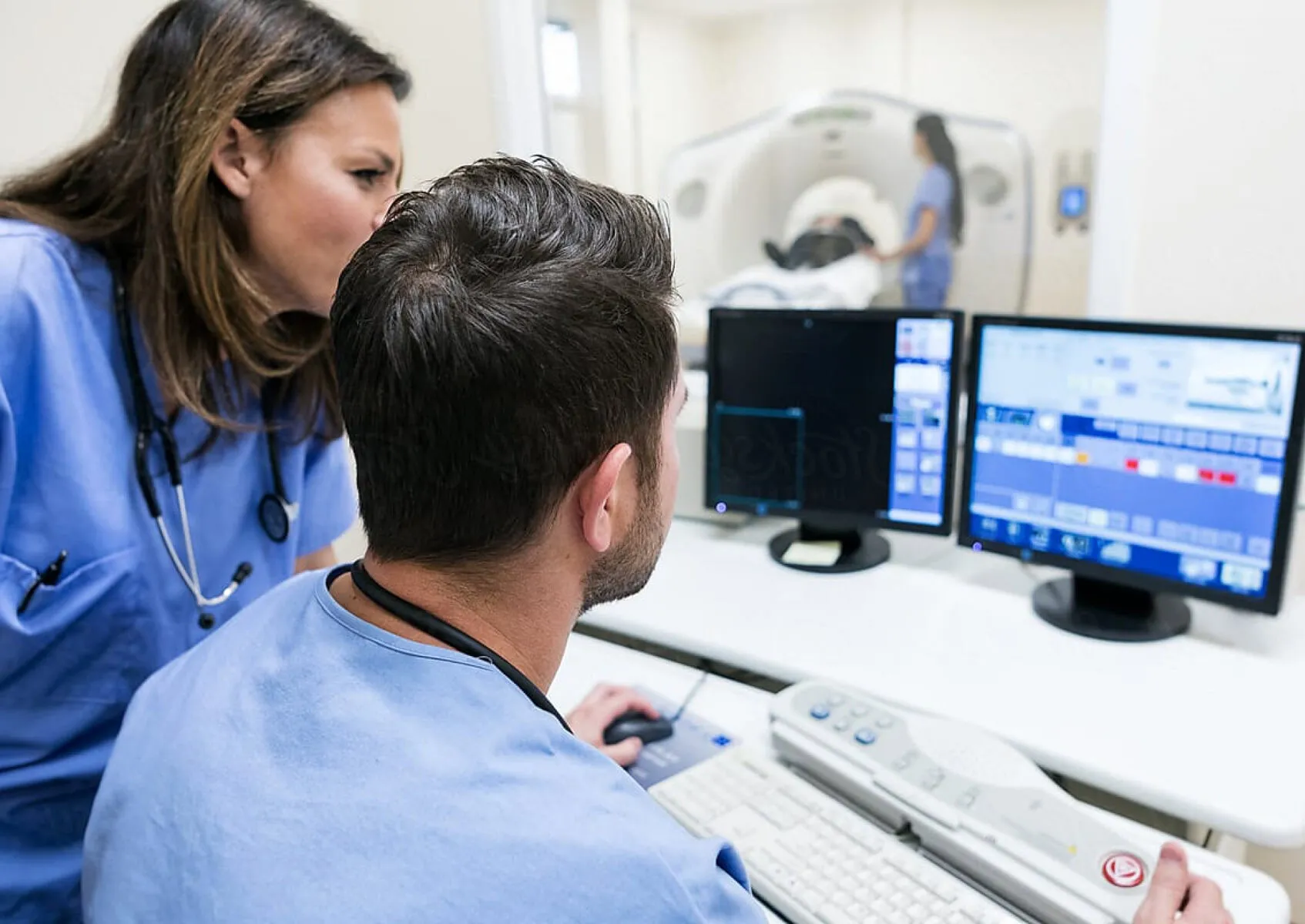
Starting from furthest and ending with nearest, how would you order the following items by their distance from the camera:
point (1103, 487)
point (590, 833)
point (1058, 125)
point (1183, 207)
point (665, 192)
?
point (665, 192) → point (1058, 125) → point (1183, 207) → point (1103, 487) → point (590, 833)

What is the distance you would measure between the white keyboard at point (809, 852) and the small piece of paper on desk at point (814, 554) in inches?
22.0

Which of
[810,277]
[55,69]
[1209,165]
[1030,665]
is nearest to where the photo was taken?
[1030,665]

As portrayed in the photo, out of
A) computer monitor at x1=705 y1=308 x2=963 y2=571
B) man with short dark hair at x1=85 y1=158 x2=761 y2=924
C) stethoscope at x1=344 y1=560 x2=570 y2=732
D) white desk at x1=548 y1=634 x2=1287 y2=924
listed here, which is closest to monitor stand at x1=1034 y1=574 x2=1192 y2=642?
computer monitor at x1=705 y1=308 x2=963 y2=571

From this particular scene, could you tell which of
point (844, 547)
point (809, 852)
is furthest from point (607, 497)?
point (844, 547)

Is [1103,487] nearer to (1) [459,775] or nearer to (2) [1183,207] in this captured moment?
(2) [1183,207]

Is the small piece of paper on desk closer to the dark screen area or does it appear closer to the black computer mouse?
the dark screen area

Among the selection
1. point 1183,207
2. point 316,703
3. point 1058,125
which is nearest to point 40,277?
point 316,703

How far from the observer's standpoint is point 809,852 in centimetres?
90

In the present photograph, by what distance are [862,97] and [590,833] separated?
207cm

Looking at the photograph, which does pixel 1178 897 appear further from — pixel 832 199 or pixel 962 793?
pixel 832 199

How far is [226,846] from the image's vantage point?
0.55 meters

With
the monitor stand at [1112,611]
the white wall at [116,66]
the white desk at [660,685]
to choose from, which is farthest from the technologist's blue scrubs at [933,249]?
the white desk at [660,685]

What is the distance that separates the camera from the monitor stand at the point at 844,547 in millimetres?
1557

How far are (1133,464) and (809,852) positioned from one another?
729 millimetres
